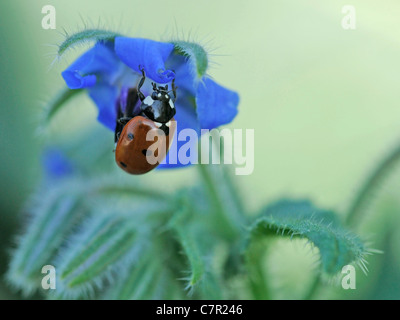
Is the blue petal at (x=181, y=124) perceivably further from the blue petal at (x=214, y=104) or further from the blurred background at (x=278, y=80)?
the blurred background at (x=278, y=80)

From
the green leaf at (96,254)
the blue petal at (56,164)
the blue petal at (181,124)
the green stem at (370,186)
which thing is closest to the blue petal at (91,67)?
the blue petal at (181,124)

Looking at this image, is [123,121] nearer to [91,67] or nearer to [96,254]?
[91,67]

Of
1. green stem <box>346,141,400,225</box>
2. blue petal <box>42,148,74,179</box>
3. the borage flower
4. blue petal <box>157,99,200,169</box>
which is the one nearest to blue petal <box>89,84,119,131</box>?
the borage flower

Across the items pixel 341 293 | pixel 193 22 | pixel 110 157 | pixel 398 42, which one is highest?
pixel 193 22

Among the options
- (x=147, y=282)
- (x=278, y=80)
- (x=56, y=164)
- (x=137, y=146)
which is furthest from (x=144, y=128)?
(x=278, y=80)
